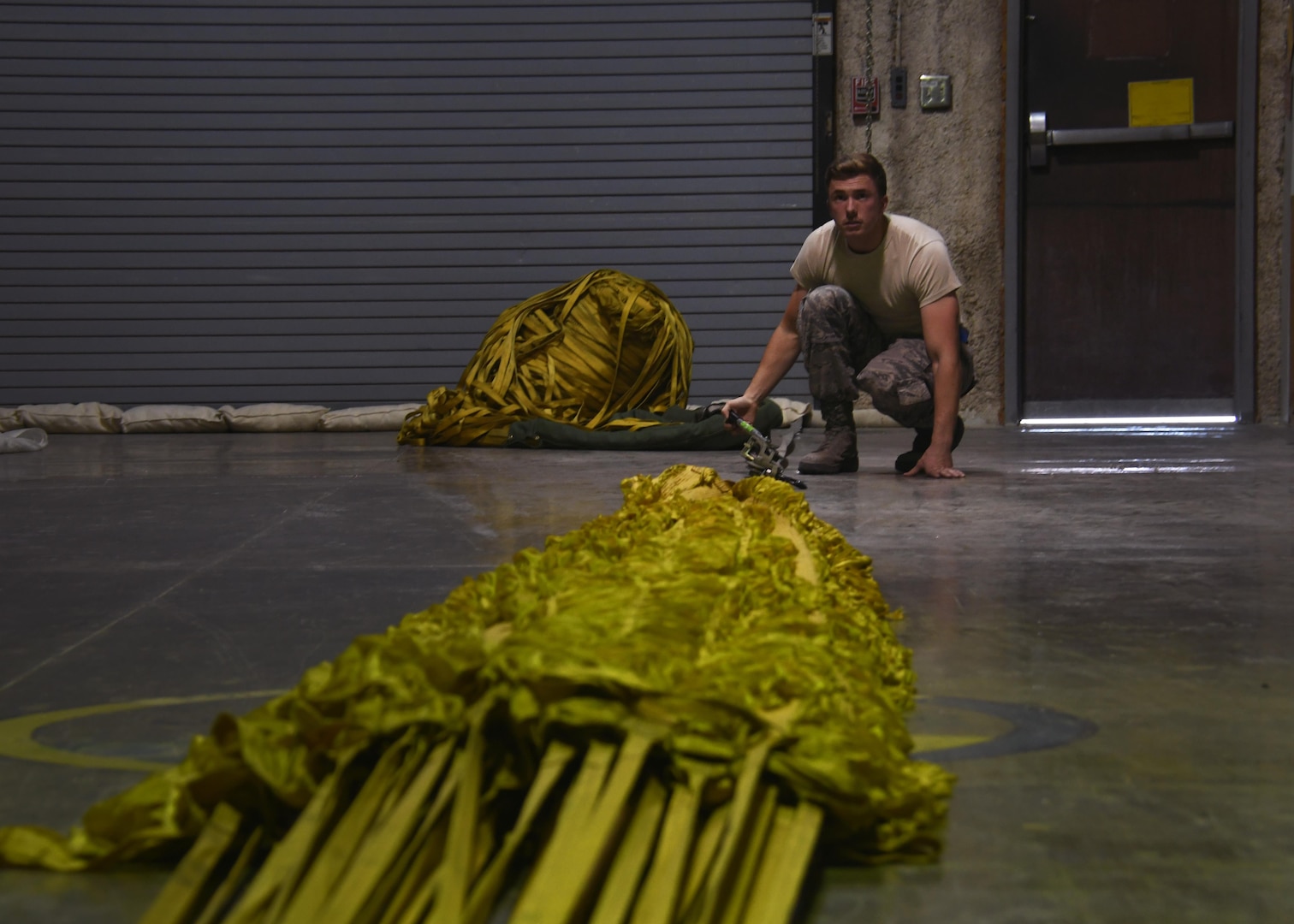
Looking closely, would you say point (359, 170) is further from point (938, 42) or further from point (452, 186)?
point (938, 42)

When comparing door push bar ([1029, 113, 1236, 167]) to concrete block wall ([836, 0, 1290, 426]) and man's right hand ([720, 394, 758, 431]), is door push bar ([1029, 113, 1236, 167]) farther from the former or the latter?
man's right hand ([720, 394, 758, 431])

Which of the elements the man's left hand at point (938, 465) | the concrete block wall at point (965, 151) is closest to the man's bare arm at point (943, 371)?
the man's left hand at point (938, 465)

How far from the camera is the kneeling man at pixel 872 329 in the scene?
395 cm

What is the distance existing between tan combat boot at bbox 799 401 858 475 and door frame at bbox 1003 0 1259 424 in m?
3.26

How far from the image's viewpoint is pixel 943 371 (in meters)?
4.01

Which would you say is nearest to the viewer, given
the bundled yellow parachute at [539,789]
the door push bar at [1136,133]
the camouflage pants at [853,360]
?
the bundled yellow parachute at [539,789]

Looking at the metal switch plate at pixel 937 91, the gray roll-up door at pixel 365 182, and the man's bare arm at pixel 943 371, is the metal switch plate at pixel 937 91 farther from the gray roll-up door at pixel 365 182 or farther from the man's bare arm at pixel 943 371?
the man's bare arm at pixel 943 371

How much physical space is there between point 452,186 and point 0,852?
6902 millimetres

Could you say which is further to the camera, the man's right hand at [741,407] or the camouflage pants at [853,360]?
the camouflage pants at [853,360]

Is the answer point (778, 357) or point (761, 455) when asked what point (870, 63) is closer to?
point (778, 357)

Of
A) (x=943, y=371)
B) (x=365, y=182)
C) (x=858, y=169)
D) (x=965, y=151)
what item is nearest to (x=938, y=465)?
(x=943, y=371)

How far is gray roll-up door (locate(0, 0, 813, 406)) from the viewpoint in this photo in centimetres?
744

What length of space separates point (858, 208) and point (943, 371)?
59 cm

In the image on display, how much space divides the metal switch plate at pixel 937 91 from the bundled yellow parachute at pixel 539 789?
22.1ft
